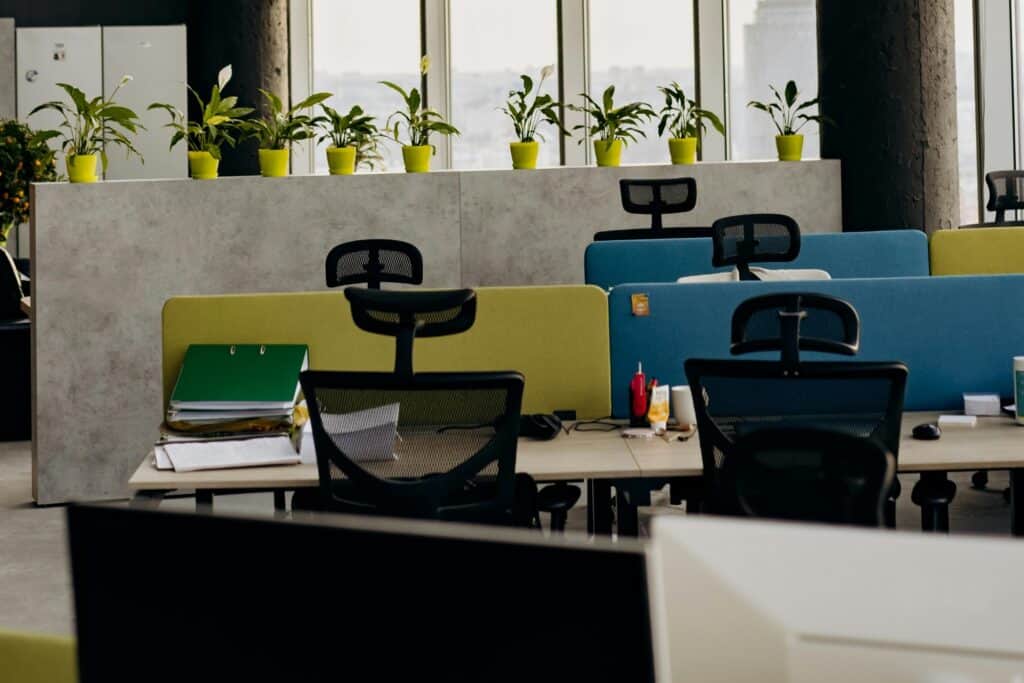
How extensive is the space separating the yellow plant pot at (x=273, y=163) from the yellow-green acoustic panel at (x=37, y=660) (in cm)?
459

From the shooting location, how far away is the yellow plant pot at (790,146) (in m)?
5.88

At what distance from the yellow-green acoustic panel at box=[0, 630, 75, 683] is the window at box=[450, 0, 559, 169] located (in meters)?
9.64

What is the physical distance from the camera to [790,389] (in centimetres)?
240

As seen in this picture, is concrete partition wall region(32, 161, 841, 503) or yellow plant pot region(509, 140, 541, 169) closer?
concrete partition wall region(32, 161, 841, 503)

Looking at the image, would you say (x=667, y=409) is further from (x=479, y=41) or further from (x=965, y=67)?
(x=479, y=41)

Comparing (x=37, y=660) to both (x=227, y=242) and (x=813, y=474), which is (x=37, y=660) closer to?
(x=813, y=474)

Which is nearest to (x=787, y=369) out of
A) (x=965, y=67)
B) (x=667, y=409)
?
(x=667, y=409)

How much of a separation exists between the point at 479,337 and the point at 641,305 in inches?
17.2

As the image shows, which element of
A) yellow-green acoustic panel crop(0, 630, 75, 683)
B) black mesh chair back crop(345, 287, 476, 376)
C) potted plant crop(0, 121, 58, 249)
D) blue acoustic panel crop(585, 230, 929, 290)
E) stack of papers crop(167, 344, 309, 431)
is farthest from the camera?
potted plant crop(0, 121, 58, 249)

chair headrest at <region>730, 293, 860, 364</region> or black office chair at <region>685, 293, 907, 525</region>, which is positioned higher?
chair headrest at <region>730, 293, 860, 364</region>

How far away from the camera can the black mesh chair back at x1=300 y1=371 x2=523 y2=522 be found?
247 centimetres

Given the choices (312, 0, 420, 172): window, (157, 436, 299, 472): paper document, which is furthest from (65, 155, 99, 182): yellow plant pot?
(312, 0, 420, 172): window

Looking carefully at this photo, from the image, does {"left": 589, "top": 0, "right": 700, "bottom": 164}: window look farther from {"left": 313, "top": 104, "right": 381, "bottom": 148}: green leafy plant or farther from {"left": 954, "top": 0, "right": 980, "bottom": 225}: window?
{"left": 313, "top": 104, "right": 381, "bottom": 148}: green leafy plant

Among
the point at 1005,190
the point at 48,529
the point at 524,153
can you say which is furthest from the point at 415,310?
the point at 1005,190
